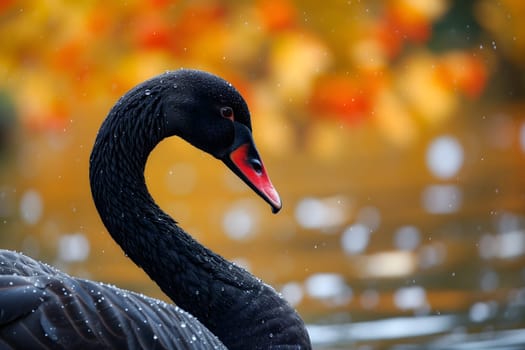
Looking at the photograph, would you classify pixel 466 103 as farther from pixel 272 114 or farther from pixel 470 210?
pixel 272 114

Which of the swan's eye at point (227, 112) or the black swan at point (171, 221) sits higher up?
the swan's eye at point (227, 112)

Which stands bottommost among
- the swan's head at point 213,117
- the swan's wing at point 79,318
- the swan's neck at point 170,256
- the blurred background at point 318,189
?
the swan's wing at point 79,318

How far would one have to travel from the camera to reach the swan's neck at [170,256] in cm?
460

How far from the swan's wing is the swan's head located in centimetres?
77

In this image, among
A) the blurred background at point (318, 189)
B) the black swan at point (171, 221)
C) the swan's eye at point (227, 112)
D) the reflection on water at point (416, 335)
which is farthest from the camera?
the blurred background at point (318, 189)

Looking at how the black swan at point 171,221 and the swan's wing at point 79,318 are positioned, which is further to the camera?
the black swan at point 171,221

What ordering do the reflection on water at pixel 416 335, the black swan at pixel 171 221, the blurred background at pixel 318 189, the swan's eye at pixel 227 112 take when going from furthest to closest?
the blurred background at pixel 318 189 → the reflection on water at pixel 416 335 → the swan's eye at pixel 227 112 → the black swan at pixel 171 221

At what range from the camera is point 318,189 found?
11961 millimetres

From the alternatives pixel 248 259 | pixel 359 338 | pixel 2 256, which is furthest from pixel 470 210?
pixel 2 256

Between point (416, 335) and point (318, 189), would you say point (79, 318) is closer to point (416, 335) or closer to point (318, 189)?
point (416, 335)

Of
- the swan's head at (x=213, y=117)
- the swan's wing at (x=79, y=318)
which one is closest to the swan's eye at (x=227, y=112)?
the swan's head at (x=213, y=117)

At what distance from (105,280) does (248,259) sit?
3.87 feet

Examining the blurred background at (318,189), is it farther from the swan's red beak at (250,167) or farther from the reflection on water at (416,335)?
the swan's red beak at (250,167)

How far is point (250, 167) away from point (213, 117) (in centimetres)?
24
